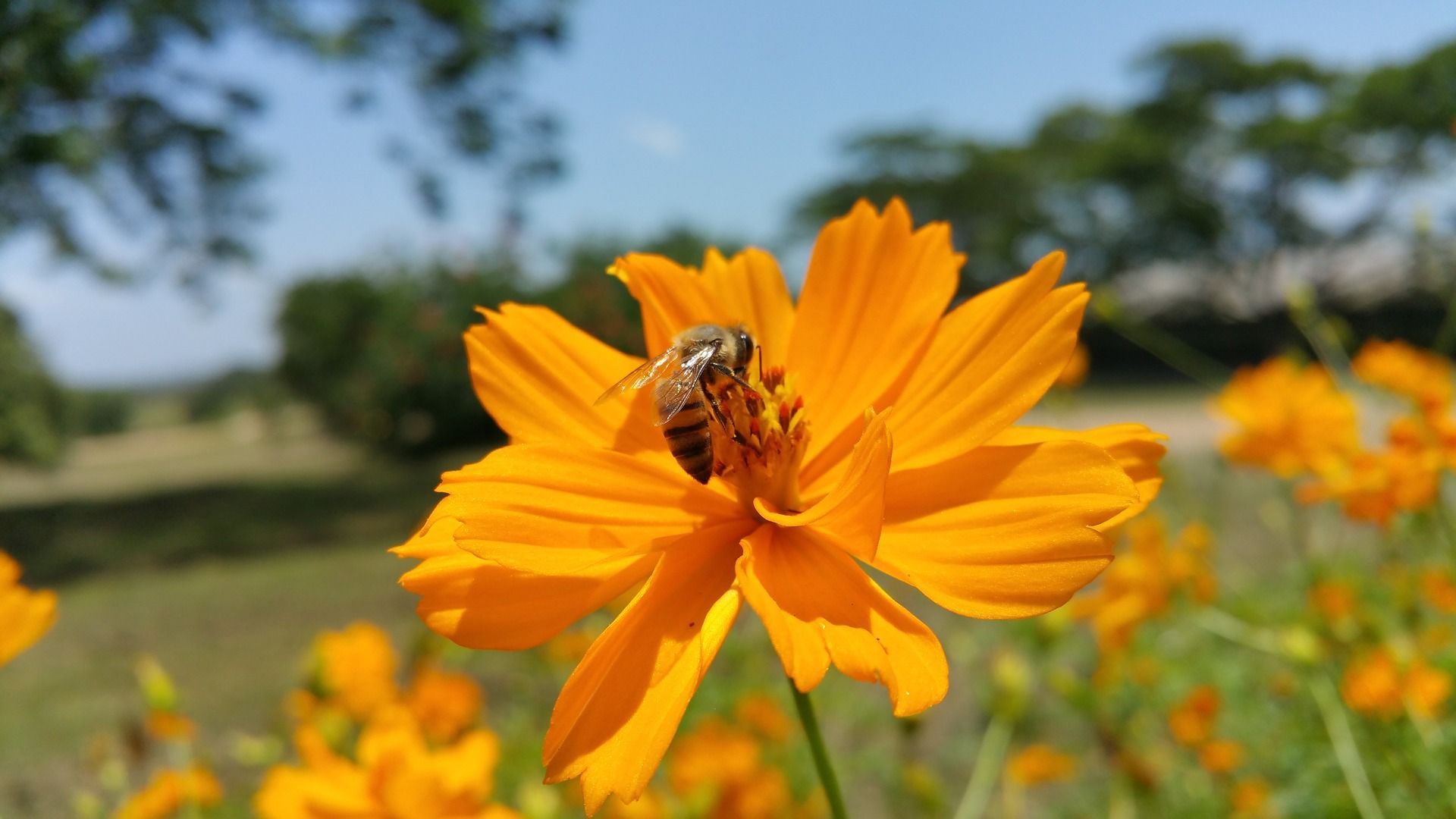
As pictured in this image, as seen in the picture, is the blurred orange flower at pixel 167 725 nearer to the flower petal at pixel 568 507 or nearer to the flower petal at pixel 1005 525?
the flower petal at pixel 568 507

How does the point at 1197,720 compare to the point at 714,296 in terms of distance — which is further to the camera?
the point at 1197,720

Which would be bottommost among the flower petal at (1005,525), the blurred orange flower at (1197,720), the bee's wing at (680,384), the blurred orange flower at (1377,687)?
the blurred orange flower at (1197,720)

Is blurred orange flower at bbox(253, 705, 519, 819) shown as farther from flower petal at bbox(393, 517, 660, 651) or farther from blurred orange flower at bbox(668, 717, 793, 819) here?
blurred orange flower at bbox(668, 717, 793, 819)

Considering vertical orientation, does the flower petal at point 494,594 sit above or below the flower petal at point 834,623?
above

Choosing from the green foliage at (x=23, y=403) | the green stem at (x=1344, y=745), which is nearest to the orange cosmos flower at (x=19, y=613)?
the green stem at (x=1344, y=745)

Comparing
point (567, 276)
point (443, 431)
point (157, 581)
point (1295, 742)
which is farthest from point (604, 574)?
point (443, 431)

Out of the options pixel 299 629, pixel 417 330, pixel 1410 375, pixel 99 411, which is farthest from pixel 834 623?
pixel 99 411

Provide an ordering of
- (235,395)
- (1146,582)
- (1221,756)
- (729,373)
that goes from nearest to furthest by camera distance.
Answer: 1. (729,373)
2. (1146,582)
3. (1221,756)
4. (235,395)

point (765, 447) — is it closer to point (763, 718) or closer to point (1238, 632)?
point (1238, 632)
